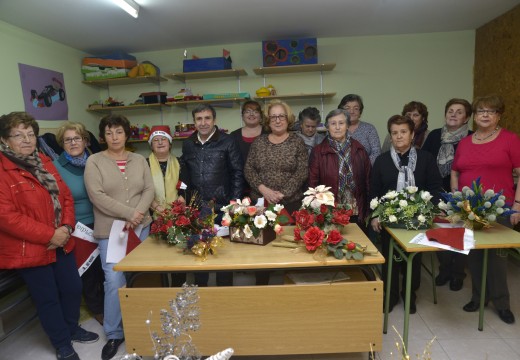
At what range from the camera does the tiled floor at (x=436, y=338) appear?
224 cm

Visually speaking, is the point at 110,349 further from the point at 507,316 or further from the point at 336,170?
the point at 507,316

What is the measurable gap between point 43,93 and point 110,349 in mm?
3200

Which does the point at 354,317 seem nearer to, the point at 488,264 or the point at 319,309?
the point at 319,309

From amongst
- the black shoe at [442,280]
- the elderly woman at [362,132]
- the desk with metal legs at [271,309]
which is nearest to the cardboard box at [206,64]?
the elderly woman at [362,132]

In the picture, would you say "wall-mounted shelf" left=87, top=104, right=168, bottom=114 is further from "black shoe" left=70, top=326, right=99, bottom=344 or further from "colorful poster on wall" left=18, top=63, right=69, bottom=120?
"black shoe" left=70, top=326, right=99, bottom=344

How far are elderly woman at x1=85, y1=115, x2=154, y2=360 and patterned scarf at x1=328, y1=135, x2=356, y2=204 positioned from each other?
4.93 feet

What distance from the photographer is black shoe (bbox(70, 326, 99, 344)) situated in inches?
99.2

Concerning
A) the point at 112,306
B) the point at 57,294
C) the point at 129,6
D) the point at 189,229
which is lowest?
the point at 112,306

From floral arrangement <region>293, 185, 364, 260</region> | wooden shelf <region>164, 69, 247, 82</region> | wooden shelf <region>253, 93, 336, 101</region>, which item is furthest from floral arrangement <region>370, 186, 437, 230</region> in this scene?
wooden shelf <region>164, 69, 247, 82</region>

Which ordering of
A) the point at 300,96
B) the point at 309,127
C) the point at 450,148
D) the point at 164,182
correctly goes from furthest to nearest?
1. the point at 300,96
2. the point at 309,127
3. the point at 450,148
4. the point at 164,182

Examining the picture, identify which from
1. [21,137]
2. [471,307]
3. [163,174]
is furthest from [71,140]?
[471,307]

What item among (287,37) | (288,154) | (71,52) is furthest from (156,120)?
(288,154)

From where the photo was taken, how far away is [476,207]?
213cm

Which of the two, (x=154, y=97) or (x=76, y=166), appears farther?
(x=154, y=97)
